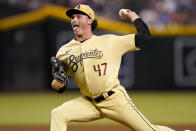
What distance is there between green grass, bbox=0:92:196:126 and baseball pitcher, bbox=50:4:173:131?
11.6ft

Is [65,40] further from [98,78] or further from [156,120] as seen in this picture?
[98,78]

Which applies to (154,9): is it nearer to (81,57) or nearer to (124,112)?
(81,57)

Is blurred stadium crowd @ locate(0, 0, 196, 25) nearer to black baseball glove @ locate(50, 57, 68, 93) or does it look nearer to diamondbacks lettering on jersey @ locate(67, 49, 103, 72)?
diamondbacks lettering on jersey @ locate(67, 49, 103, 72)

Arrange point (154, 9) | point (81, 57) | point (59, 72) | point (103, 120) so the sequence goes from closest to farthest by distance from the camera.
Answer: point (59, 72) < point (81, 57) < point (103, 120) < point (154, 9)

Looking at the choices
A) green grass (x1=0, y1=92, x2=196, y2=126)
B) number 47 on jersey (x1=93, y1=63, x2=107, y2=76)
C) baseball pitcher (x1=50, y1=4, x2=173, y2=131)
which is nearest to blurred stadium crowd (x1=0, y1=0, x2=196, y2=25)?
green grass (x1=0, y1=92, x2=196, y2=126)

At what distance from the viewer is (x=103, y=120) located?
9961 millimetres

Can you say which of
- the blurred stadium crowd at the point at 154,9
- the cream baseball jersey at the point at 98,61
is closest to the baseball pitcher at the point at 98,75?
the cream baseball jersey at the point at 98,61

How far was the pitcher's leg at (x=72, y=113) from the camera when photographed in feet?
17.7

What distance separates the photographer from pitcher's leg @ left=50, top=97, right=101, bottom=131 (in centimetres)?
539

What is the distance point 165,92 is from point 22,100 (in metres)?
3.88

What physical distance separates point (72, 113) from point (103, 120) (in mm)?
4481

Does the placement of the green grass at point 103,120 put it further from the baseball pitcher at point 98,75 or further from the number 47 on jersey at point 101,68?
the number 47 on jersey at point 101,68

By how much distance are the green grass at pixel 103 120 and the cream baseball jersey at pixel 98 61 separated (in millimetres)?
3642

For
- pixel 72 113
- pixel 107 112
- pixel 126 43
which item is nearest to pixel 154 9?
pixel 126 43
